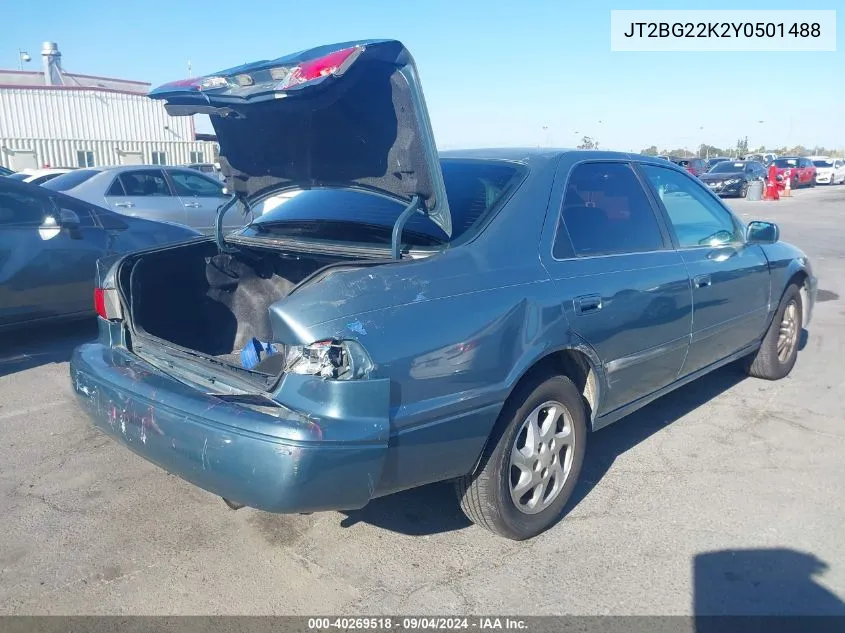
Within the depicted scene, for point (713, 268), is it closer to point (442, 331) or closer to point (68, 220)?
point (442, 331)

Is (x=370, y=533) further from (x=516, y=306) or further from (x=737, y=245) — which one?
(x=737, y=245)

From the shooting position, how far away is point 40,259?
5.95m

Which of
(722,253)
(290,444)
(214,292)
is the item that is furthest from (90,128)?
(290,444)

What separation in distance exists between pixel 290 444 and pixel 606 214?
2.14m

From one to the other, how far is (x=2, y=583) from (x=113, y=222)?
4.33m

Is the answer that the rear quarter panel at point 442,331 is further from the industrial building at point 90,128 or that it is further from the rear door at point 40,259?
the industrial building at point 90,128

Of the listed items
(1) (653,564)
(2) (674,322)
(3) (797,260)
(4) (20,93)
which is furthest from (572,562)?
(4) (20,93)

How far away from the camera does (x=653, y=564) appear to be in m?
3.10

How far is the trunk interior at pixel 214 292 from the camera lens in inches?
149

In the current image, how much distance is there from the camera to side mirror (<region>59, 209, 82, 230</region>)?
612 centimetres

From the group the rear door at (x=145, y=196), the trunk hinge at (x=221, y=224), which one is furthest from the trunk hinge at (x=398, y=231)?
the rear door at (x=145, y=196)

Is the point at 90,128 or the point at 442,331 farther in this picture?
the point at 90,128

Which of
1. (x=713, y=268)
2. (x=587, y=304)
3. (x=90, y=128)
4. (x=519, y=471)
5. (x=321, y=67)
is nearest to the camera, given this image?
(x=321, y=67)

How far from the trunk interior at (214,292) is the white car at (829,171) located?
42.1 meters
